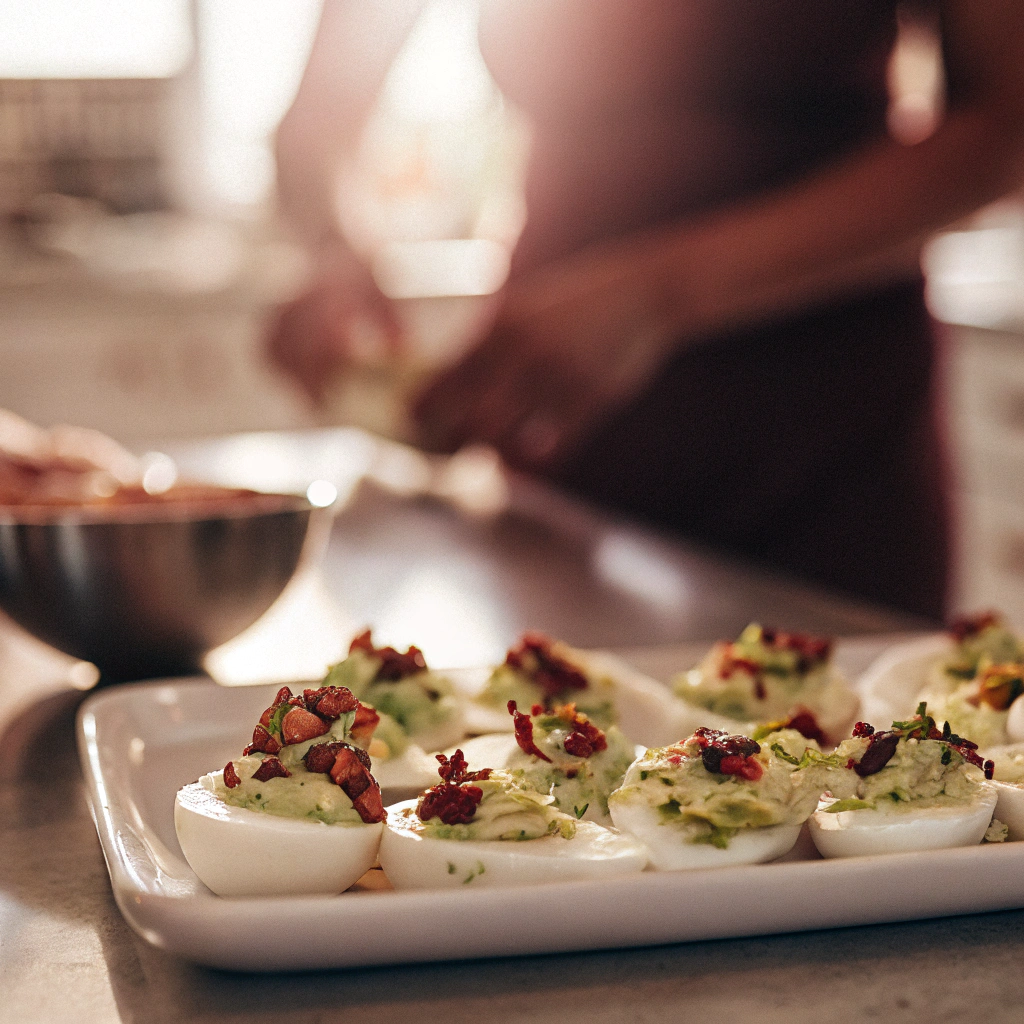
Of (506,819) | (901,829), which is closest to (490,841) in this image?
(506,819)

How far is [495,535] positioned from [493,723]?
1.04m

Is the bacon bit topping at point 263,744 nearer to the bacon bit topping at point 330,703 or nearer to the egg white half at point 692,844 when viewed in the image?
the bacon bit topping at point 330,703

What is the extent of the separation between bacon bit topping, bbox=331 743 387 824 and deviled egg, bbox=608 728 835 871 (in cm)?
15

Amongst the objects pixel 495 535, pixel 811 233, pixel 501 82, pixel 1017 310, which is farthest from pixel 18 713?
pixel 1017 310

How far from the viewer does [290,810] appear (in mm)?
800

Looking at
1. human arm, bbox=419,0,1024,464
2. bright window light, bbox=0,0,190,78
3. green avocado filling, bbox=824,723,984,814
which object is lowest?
green avocado filling, bbox=824,723,984,814

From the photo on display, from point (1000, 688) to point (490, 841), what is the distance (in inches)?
19.2

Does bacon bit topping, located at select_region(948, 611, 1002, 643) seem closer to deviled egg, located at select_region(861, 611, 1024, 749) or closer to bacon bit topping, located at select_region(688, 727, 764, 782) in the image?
deviled egg, located at select_region(861, 611, 1024, 749)

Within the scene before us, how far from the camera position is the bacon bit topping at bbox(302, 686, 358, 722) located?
33.6 inches

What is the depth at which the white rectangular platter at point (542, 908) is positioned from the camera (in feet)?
2.26

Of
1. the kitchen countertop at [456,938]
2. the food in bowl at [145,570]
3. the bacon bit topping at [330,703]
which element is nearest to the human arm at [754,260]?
the kitchen countertop at [456,938]

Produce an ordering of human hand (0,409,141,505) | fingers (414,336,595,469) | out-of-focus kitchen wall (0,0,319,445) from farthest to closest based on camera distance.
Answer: out-of-focus kitchen wall (0,0,319,445) < fingers (414,336,595,469) < human hand (0,409,141,505)

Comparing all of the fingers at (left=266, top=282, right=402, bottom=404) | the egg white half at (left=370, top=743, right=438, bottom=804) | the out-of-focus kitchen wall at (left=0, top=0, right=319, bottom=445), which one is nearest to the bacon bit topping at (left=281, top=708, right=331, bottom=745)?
the egg white half at (left=370, top=743, right=438, bottom=804)

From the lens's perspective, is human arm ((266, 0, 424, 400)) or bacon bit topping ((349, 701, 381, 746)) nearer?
bacon bit topping ((349, 701, 381, 746))
